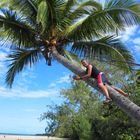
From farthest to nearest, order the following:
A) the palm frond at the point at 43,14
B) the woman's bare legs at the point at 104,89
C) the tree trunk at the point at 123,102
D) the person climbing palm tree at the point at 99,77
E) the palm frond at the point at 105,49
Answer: the palm frond at the point at 105,49 < the palm frond at the point at 43,14 < the person climbing palm tree at the point at 99,77 < the woman's bare legs at the point at 104,89 < the tree trunk at the point at 123,102

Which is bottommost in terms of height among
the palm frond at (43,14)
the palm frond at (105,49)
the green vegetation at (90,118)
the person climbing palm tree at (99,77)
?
the green vegetation at (90,118)

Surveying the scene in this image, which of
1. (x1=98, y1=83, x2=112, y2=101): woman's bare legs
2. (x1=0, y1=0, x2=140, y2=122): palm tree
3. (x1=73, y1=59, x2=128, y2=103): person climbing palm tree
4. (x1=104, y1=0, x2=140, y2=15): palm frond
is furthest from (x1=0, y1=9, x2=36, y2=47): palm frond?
(x1=98, y1=83, x2=112, y2=101): woman's bare legs

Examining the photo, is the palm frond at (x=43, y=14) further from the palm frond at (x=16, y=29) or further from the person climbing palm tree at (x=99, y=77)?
the person climbing palm tree at (x=99, y=77)

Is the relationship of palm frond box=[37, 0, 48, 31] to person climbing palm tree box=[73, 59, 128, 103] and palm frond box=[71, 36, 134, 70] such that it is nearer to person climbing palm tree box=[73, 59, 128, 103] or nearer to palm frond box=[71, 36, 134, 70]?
palm frond box=[71, 36, 134, 70]

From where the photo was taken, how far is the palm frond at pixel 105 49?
16438 mm

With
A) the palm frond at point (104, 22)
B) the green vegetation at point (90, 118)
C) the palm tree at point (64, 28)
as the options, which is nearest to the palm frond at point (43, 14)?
the palm tree at point (64, 28)

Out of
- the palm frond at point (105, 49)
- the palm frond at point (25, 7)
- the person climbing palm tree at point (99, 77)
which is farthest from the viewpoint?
the palm frond at point (105, 49)

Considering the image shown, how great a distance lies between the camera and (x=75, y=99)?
4259cm

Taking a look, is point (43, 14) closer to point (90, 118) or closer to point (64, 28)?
point (64, 28)

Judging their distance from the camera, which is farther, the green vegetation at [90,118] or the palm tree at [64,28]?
the green vegetation at [90,118]

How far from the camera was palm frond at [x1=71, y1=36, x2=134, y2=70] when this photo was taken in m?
16.4

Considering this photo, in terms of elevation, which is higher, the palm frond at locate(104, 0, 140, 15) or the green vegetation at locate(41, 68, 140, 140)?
the palm frond at locate(104, 0, 140, 15)

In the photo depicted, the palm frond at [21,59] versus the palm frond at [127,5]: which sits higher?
the palm frond at [127,5]

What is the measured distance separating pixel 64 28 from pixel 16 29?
6.24 feet
